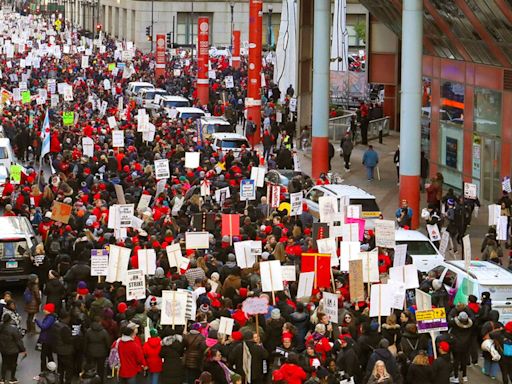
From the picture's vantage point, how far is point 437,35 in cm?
3938

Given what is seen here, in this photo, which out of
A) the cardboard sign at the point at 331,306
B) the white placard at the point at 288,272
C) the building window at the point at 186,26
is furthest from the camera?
the building window at the point at 186,26

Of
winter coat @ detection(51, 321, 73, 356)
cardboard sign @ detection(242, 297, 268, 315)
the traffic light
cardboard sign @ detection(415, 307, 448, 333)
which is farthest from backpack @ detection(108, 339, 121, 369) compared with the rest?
the traffic light

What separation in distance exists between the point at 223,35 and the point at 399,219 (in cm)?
7807

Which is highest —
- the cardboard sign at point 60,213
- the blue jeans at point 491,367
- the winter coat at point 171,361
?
the cardboard sign at point 60,213

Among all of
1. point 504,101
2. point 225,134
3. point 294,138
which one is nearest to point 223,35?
point 294,138

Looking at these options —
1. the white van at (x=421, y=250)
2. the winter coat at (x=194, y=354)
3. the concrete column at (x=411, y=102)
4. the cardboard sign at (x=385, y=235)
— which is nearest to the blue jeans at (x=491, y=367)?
the cardboard sign at (x=385, y=235)

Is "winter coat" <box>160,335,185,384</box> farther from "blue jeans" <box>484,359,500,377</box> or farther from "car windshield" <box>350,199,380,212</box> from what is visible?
"car windshield" <box>350,199,380,212</box>

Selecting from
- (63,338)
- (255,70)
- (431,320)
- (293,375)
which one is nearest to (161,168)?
(63,338)

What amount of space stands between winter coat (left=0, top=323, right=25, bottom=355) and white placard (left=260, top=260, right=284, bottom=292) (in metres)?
3.87

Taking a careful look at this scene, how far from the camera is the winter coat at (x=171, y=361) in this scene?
1933 cm

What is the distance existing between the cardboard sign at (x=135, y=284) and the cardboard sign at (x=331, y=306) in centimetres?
282

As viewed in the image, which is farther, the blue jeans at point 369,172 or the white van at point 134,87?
the white van at point 134,87

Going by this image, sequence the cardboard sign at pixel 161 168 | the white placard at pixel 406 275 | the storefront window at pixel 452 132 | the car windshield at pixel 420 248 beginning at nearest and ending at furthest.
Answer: the white placard at pixel 406 275, the car windshield at pixel 420 248, the cardboard sign at pixel 161 168, the storefront window at pixel 452 132

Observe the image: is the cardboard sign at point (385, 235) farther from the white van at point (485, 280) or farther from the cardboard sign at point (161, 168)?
the cardboard sign at point (161, 168)
